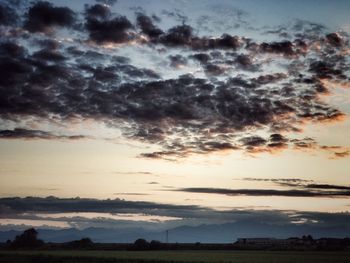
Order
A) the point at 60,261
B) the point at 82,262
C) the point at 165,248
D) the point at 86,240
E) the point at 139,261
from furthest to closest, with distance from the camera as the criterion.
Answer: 1. the point at 86,240
2. the point at 165,248
3. the point at 60,261
4. the point at 82,262
5. the point at 139,261

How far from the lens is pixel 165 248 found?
139m

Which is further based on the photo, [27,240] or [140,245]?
[27,240]

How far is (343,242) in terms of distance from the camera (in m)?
161

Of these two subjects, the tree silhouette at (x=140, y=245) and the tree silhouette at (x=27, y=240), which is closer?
the tree silhouette at (x=140, y=245)

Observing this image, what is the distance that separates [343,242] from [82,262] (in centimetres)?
11526

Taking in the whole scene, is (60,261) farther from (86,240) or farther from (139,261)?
(86,240)

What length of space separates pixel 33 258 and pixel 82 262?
19209 mm

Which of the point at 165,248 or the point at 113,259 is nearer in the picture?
the point at 113,259

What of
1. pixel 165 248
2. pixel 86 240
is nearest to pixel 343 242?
pixel 165 248

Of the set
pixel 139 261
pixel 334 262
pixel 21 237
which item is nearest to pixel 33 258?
pixel 139 261

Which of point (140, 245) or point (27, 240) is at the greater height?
point (27, 240)

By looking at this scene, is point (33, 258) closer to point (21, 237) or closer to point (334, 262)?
point (334, 262)

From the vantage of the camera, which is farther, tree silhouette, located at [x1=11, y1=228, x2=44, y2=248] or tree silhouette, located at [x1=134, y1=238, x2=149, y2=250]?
tree silhouette, located at [x1=11, y1=228, x2=44, y2=248]

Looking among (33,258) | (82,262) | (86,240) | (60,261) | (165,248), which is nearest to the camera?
(82,262)
